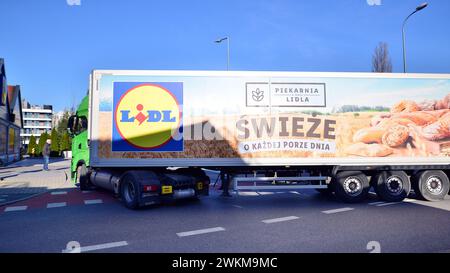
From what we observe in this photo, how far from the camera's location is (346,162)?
768 centimetres

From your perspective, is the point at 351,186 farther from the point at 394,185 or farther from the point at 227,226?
the point at 227,226

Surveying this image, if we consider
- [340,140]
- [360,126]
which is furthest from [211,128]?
[360,126]

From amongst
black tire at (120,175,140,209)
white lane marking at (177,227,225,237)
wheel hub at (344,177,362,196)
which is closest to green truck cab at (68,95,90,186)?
black tire at (120,175,140,209)

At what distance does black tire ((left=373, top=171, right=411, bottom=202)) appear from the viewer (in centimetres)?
794

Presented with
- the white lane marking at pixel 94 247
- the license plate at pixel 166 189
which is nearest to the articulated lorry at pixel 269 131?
the license plate at pixel 166 189

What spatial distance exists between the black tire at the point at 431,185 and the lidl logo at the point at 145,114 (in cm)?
678

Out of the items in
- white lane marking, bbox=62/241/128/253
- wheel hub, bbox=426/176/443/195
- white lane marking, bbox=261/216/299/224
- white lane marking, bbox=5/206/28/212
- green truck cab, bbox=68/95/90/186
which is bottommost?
white lane marking, bbox=261/216/299/224

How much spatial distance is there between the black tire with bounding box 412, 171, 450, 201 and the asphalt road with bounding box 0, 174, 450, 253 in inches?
10.9

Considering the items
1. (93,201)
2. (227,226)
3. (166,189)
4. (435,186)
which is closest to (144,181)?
(166,189)

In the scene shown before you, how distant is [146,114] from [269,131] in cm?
320

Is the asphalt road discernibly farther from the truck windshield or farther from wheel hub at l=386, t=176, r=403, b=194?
the truck windshield

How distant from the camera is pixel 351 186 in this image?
7875 mm
